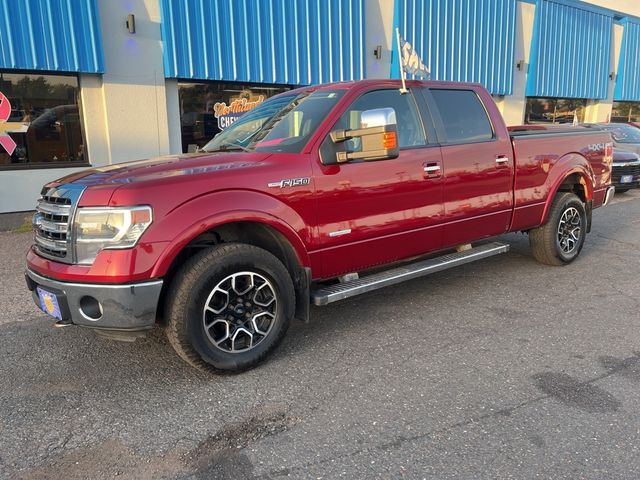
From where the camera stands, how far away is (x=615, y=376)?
3.28m

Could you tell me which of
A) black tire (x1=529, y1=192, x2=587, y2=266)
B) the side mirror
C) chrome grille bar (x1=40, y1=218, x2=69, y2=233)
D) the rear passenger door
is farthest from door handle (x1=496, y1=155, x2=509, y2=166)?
chrome grille bar (x1=40, y1=218, x2=69, y2=233)

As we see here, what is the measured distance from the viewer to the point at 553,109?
1909 cm

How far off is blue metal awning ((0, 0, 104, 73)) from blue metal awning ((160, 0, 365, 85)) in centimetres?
138

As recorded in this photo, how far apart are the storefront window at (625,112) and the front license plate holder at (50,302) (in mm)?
24494

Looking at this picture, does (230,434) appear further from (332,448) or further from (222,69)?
(222,69)

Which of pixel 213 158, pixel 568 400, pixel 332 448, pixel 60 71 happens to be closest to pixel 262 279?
pixel 213 158

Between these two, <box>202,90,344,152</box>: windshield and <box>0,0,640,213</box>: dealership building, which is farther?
<box>0,0,640,213</box>: dealership building

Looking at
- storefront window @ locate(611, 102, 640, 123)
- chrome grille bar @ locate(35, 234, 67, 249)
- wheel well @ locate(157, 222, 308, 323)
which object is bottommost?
wheel well @ locate(157, 222, 308, 323)

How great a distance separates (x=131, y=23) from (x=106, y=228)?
7.85 meters

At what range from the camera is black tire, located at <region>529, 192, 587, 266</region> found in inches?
218

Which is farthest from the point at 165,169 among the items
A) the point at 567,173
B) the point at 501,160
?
the point at 567,173

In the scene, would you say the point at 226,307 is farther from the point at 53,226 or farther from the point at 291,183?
the point at 53,226

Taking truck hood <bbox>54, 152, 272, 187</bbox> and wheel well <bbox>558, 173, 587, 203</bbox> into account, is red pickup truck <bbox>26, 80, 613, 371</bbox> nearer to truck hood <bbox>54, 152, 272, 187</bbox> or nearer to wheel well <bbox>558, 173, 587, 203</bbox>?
truck hood <bbox>54, 152, 272, 187</bbox>

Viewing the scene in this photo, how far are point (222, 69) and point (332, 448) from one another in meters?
9.17
